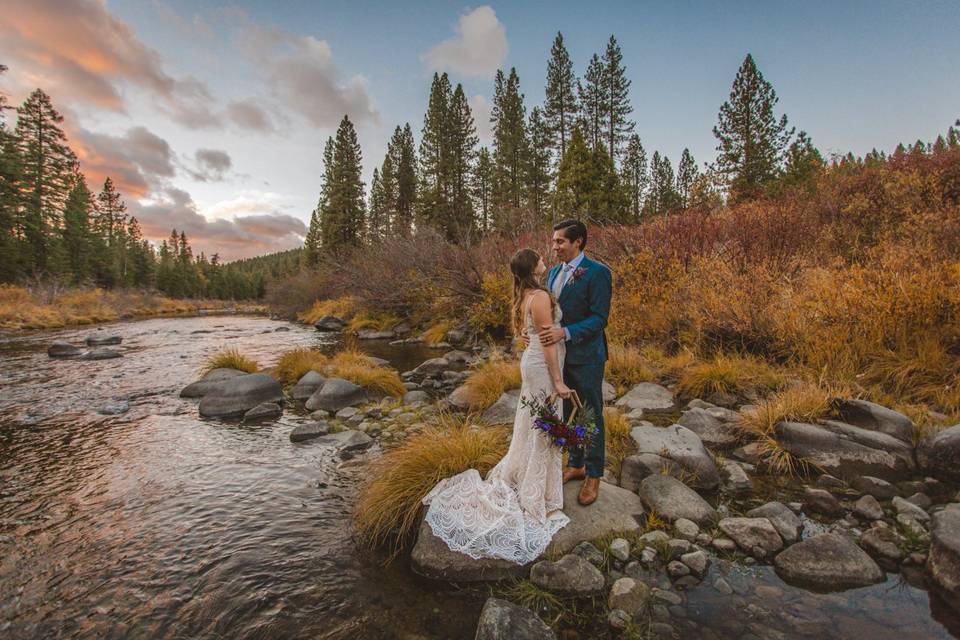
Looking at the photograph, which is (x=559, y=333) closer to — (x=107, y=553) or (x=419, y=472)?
(x=419, y=472)

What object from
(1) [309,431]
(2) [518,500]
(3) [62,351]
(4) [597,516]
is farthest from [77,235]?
(4) [597,516]

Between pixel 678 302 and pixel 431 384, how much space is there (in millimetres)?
5520

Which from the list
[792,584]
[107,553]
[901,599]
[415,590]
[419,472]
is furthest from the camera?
[419,472]

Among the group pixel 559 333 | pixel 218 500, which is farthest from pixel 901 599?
pixel 218 500

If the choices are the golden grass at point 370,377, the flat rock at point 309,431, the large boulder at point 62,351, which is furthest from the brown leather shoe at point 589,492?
the large boulder at point 62,351

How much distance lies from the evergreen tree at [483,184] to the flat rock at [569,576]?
38308 millimetres

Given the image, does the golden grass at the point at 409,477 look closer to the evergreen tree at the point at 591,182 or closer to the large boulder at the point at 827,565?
the large boulder at the point at 827,565

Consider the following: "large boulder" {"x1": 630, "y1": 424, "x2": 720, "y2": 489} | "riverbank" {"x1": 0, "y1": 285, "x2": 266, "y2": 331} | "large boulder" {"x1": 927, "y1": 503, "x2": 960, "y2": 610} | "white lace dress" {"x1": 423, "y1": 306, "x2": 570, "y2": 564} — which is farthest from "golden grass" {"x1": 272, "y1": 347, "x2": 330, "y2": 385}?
"riverbank" {"x1": 0, "y1": 285, "x2": 266, "y2": 331}

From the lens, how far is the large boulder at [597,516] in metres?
3.27

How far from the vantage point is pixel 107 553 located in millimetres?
3586

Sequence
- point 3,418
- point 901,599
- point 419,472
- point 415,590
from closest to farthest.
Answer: point 901,599, point 415,590, point 419,472, point 3,418

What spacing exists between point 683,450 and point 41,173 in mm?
51233

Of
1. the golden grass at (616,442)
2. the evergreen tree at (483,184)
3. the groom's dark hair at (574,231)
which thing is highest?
the evergreen tree at (483,184)

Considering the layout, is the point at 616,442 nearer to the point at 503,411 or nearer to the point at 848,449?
the point at 503,411
